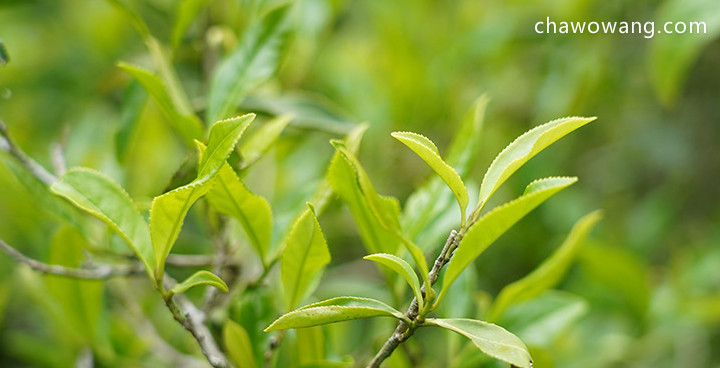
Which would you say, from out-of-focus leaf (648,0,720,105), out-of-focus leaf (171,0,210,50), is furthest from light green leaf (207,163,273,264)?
out-of-focus leaf (648,0,720,105)

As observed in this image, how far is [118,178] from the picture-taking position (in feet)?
3.30

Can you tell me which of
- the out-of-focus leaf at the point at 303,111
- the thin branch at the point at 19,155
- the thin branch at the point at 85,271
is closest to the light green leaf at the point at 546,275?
the out-of-focus leaf at the point at 303,111

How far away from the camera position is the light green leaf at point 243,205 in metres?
0.63

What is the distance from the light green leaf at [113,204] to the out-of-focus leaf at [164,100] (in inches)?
4.5

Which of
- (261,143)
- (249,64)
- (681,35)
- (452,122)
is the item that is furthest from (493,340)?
(452,122)

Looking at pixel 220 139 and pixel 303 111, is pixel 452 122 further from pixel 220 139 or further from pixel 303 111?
pixel 220 139

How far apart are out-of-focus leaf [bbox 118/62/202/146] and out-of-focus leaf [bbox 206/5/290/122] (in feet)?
0.11

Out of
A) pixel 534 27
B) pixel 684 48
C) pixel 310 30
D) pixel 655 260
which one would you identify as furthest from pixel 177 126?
pixel 655 260

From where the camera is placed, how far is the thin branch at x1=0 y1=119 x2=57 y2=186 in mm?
764

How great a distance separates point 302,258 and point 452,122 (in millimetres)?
879

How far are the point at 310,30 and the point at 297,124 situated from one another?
304 millimetres

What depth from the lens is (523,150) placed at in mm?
574

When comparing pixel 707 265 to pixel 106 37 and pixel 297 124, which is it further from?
pixel 106 37

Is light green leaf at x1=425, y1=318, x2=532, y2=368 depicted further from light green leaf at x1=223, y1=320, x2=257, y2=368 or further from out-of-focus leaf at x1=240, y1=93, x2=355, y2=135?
out-of-focus leaf at x1=240, y1=93, x2=355, y2=135
